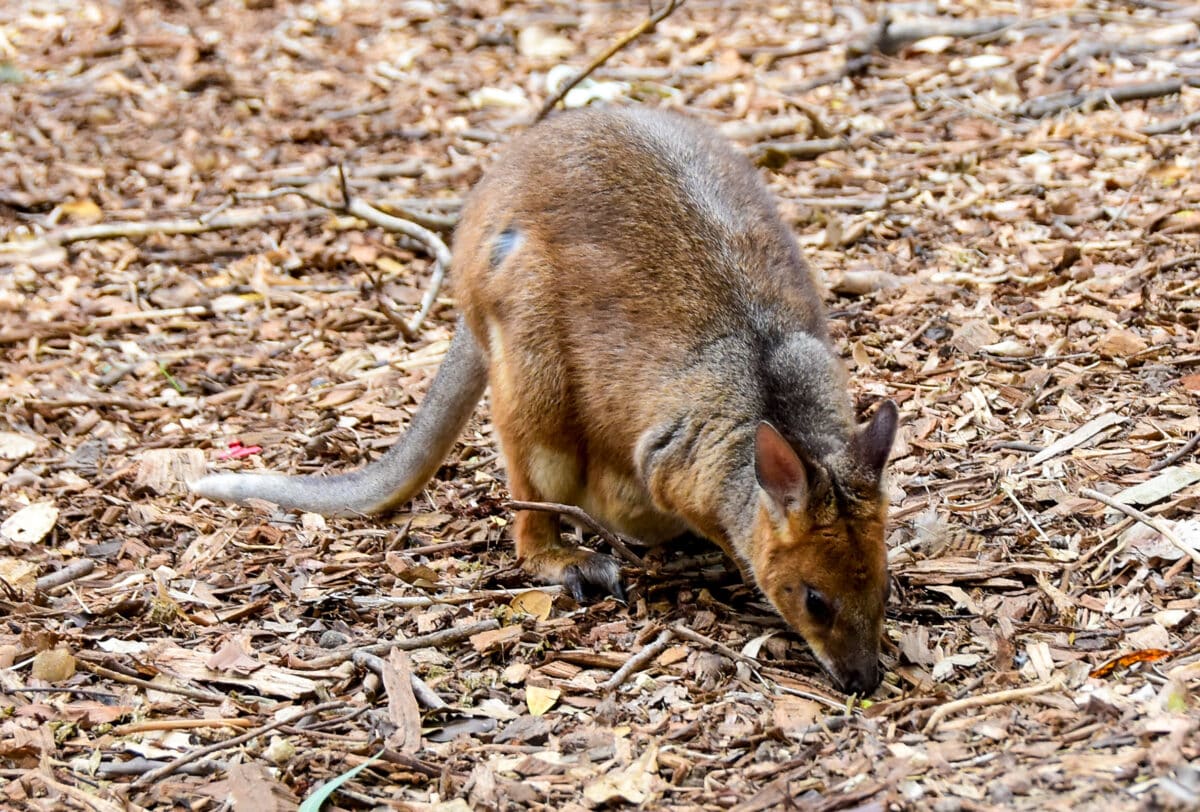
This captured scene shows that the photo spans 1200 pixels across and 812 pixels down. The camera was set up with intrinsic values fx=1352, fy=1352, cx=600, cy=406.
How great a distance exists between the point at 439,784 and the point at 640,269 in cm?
212

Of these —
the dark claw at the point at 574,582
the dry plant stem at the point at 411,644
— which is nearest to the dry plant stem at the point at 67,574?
the dry plant stem at the point at 411,644

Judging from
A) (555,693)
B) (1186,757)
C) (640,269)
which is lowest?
(555,693)

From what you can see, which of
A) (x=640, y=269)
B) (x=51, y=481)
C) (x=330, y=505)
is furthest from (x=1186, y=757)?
(x=51, y=481)

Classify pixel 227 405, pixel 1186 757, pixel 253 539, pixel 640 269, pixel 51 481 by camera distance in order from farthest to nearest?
pixel 227 405, pixel 51 481, pixel 253 539, pixel 640 269, pixel 1186 757

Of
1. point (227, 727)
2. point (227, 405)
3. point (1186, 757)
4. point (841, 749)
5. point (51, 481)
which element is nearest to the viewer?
point (1186, 757)

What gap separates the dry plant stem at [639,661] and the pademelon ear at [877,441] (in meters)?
0.95

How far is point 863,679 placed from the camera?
4.33 metres

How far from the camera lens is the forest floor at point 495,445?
4.11 meters

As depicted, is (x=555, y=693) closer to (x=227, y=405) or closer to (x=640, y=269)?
(x=640, y=269)

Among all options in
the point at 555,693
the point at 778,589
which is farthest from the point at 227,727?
the point at 778,589

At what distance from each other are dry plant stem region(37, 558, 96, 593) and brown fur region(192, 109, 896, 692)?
84 cm

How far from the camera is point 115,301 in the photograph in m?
8.18

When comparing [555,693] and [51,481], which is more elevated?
[555,693]

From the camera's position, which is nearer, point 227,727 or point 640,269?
point 227,727
